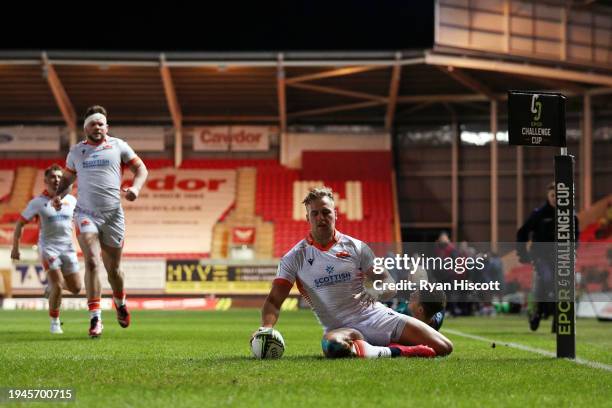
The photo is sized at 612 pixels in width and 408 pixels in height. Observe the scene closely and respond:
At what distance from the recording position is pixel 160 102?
40531 mm

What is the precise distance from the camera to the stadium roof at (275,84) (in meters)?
34.9

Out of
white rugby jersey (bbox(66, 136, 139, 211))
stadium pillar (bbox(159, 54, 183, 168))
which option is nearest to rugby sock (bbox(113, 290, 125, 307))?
white rugby jersey (bbox(66, 136, 139, 211))

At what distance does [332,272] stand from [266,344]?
0.75m

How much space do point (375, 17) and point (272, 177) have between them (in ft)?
26.5

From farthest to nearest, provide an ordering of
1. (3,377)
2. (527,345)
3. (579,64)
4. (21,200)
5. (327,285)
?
(21,200) < (579,64) < (527,345) < (327,285) < (3,377)

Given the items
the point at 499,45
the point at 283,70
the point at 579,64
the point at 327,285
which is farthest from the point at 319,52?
the point at 327,285

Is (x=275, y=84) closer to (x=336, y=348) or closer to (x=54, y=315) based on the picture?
(x=54, y=315)

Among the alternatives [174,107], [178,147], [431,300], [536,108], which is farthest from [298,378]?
[178,147]

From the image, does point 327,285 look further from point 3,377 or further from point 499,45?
point 499,45

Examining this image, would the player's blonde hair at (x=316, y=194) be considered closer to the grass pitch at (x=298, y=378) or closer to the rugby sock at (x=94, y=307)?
the grass pitch at (x=298, y=378)

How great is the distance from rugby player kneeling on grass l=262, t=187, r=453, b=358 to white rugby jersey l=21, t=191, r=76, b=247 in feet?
20.8

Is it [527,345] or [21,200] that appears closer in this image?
[527,345]

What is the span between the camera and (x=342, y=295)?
26.2 ft

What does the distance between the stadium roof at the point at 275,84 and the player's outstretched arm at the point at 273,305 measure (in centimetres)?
2667
